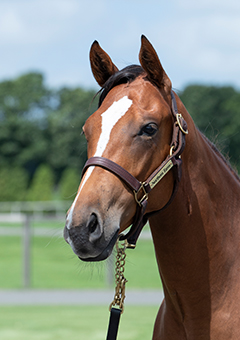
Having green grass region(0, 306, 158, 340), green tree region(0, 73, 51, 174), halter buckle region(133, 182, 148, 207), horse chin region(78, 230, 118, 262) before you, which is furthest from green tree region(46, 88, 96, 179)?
horse chin region(78, 230, 118, 262)

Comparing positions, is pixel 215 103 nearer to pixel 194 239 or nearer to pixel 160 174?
pixel 194 239

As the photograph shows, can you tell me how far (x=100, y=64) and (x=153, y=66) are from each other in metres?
0.38

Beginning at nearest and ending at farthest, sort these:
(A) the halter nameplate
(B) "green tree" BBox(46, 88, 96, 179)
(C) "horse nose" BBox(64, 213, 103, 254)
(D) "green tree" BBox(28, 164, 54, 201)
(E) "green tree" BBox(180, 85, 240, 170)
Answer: (C) "horse nose" BBox(64, 213, 103, 254), (A) the halter nameplate, (D) "green tree" BBox(28, 164, 54, 201), (E) "green tree" BBox(180, 85, 240, 170), (B) "green tree" BBox(46, 88, 96, 179)

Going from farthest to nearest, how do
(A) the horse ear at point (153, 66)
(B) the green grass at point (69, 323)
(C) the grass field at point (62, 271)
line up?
(C) the grass field at point (62, 271)
(B) the green grass at point (69, 323)
(A) the horse ear at point (153, 66)

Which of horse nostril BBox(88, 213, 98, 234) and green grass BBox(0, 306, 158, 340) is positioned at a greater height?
green grass BBox(0, 306, 158, 340)

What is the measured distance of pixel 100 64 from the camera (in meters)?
2.85

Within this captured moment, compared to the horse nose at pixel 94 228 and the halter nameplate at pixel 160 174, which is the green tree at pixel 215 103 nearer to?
the halter nameplate at pixel 160 174

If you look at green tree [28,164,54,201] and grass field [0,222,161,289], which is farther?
green tree [28,164,54,201]

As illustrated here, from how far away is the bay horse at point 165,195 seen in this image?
91.8 inches

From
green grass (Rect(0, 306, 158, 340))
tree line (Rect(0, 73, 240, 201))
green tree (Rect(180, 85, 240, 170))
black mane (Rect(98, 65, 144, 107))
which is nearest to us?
black mane (Rect(98, 65, 144, 107))

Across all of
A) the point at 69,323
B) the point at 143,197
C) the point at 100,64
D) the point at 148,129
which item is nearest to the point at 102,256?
the point at 143,197

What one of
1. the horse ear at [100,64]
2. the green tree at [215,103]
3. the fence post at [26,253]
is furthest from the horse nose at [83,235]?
the green tree at [215,103]

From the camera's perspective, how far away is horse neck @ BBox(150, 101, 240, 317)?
105 inches

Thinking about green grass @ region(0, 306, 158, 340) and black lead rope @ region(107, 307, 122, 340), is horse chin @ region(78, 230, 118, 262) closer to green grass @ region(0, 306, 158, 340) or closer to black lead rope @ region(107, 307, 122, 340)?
black lead rope @ region(107, 307, 122, 340)
